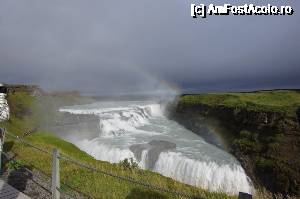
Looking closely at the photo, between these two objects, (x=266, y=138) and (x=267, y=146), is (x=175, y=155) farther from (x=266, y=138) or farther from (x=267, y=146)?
(x=266, y=138)

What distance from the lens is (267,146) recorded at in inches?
1790

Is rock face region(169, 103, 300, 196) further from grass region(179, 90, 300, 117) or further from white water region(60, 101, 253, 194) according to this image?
white water region(60, 101, 253, 194)

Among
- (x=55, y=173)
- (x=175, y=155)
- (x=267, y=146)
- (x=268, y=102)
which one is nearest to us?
(x=55, y=173)

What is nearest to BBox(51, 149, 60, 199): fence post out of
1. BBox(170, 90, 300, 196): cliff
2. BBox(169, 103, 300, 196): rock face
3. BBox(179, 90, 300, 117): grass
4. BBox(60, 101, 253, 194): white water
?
BBox(60, 101, 253, 194): white water

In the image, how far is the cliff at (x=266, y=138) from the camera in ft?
129

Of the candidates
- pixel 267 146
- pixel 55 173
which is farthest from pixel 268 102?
pixel 55 173

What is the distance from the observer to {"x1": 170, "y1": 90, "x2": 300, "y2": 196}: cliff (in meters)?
39.2

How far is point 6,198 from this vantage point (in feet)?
29.8

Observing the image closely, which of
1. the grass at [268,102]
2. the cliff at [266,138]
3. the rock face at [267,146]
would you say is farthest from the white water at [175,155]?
the grass at [268,102]

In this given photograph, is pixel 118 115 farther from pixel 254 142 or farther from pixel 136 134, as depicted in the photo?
pixel 254 142

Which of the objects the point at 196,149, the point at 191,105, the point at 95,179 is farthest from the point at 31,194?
the point at 191,105

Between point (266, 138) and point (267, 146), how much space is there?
7.00ft

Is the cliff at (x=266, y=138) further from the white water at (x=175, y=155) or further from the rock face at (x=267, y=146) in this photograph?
the white water at (x=175, y=155)

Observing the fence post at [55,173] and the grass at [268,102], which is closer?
the fence post at [55,173]
